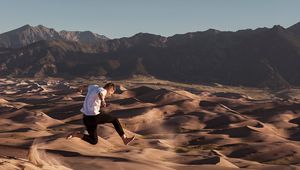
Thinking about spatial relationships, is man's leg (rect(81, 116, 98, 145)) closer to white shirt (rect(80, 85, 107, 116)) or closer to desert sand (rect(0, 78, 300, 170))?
white shirt (rect(80, 85, 107, 116))

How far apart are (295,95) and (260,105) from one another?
7903cm

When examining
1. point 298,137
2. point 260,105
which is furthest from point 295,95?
point 298,137

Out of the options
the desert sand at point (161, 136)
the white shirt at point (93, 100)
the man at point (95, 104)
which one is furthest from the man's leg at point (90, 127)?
the desert sand at point (161, 136)

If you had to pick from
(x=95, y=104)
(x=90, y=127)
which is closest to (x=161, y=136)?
(x=90, y=127)

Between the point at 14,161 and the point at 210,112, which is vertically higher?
the point at 14,161

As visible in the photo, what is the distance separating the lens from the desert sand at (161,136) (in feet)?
62.8

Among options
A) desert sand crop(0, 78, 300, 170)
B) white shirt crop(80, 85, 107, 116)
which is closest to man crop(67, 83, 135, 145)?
white shirt crop(80, 85, 107, 116)

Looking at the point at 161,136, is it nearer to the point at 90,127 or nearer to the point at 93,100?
the point at 90,127

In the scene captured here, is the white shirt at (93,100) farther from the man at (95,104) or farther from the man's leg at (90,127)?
the man's leg at (90,127)

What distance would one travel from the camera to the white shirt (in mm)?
9973

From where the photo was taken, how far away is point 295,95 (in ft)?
503

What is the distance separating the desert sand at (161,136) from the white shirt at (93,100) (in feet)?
2.07

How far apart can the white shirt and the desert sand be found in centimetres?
63

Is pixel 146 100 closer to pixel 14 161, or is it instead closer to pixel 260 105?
pixel 260 105
